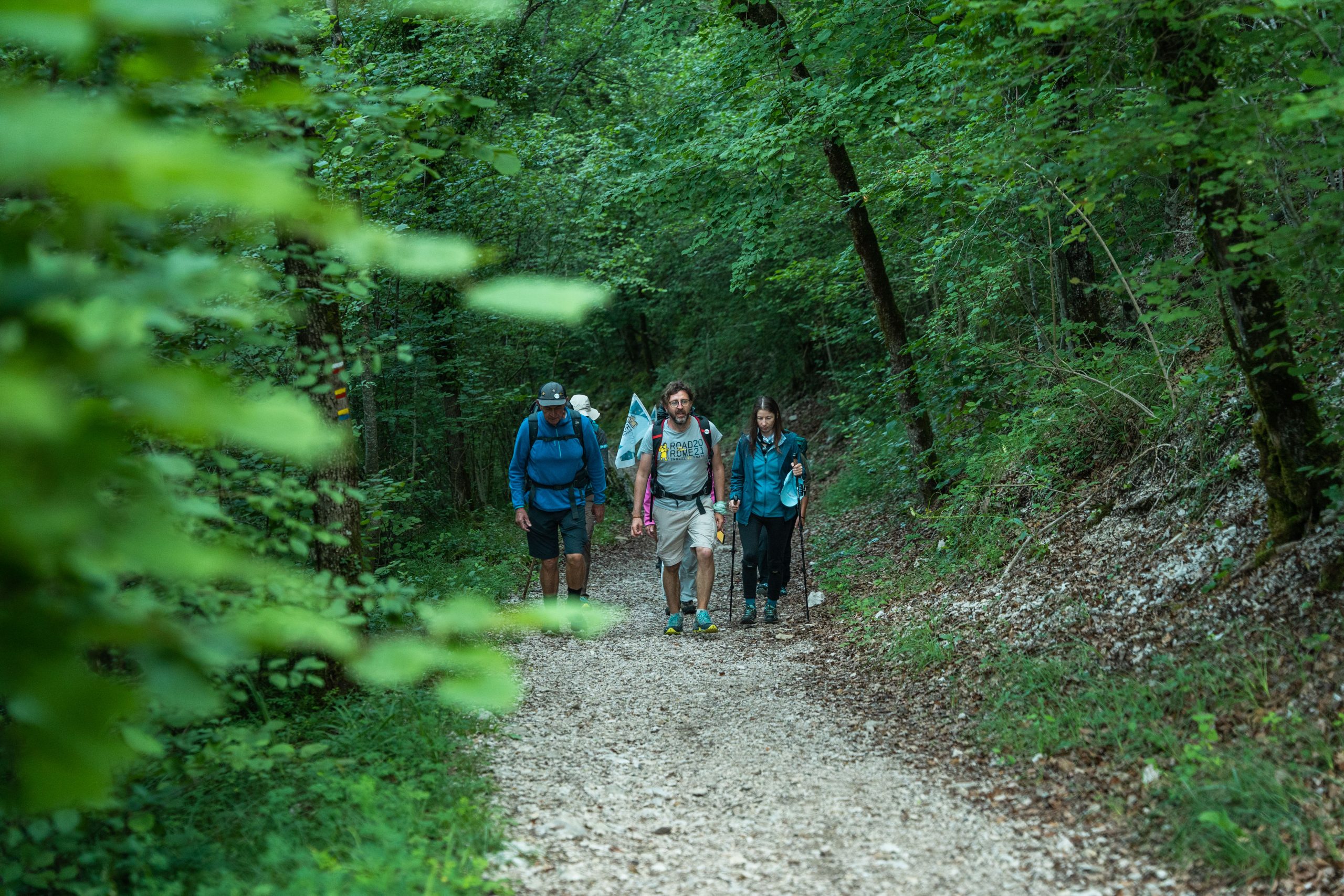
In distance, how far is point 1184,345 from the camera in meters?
7.63

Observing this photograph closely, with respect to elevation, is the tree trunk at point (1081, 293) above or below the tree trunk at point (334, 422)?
above

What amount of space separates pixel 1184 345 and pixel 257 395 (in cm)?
692

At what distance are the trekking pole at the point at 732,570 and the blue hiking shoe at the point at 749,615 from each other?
0.26 m

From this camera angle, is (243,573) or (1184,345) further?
(1184,345)

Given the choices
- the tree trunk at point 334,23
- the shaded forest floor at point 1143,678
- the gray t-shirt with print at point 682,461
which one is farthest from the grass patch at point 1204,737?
the tree trunk at point 334,23

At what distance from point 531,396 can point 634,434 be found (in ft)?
4.98

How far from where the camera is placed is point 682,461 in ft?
28.2

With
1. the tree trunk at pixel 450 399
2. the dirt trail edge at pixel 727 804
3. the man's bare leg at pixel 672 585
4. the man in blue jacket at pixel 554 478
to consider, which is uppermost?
the tree trunk at pixel 450 399

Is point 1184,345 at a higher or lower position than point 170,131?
higher

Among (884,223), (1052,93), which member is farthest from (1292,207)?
(884,223)

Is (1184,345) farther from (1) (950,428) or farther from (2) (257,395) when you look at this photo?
(2) (257,395)

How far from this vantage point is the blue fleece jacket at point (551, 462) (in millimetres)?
8227

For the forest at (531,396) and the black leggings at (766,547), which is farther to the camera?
the black leggings at (766,547)

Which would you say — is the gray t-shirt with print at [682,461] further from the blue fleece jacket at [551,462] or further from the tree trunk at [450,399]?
the tree trunk at [450,399]
